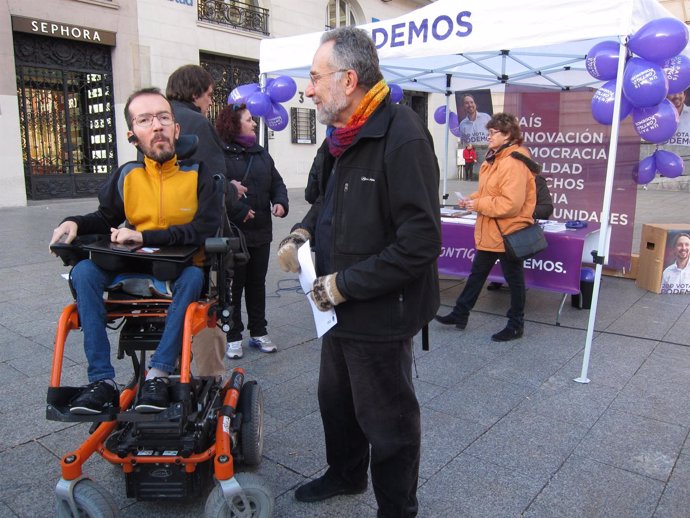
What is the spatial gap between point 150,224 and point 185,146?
387 millimetres

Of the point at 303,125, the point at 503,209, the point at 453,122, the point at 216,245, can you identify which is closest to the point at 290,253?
the point at 216,245

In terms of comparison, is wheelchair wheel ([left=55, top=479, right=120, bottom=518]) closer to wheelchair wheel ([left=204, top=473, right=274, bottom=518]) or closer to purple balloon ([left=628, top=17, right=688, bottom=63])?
wheelchair wheel ([left=204, top=473, right=274, bottom=518])

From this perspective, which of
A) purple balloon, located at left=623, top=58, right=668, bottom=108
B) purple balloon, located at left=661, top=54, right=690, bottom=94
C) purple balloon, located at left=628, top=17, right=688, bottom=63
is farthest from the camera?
purple balloon, located at left=661, top=54, right=690, bottom=94

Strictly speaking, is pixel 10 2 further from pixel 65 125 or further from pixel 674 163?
pixel 674 163

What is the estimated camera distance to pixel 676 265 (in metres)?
6.06

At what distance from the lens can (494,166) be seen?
4676 millimetres

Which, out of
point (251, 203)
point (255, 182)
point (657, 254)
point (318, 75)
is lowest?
point (657, 254)

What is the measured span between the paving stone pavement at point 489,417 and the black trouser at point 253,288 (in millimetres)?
217

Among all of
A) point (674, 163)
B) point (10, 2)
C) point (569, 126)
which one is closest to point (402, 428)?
point (674, 163)

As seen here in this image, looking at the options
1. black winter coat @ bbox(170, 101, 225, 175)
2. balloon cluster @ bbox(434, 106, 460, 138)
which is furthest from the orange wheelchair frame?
balloon cluster @ bbox(434, 106, 460, 138)

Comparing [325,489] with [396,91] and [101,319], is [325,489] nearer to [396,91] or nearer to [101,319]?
[101,319]

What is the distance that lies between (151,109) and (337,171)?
102 centimetres

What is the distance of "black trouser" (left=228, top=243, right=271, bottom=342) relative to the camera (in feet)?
13.3

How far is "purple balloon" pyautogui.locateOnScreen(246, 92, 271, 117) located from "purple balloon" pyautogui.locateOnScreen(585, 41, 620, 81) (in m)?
3.31
